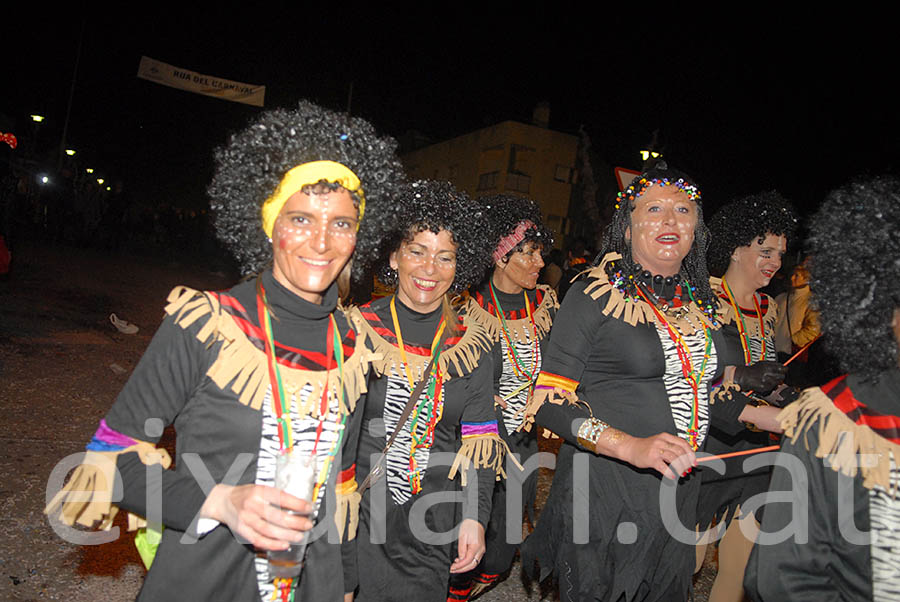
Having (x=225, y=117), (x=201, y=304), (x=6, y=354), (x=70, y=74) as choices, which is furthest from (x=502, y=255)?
(x=225, y=117)

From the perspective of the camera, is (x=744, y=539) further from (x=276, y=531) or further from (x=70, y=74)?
(x=70, y=74)

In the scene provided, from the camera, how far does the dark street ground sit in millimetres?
3721

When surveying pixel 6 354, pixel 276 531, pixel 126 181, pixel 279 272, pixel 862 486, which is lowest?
pixel 6 354

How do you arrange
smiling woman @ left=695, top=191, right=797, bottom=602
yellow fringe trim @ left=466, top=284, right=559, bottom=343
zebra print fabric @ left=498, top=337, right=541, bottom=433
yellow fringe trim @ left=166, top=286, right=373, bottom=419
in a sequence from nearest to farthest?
yellow fringe trim @ left=166, top=286, right=373, bottom=419 < smiling woman @ left=695, top=191, right=797, bottom=602 < zebra print fabric @ left=498, top=337, right=541, bottom=433 < yellow fringe trim @ left=466, top=284, right=559, bottom=343

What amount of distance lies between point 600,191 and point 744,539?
30.6 meters

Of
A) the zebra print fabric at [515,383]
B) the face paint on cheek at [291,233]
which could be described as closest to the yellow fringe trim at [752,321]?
the zebra print fabric at [515,383]

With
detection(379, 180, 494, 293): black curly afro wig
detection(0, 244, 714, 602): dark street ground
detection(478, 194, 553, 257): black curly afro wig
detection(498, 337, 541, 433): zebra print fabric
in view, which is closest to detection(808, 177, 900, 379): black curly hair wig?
detection(379, 180, 494, 293): black curly afro wig

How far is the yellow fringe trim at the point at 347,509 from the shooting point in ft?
7.19

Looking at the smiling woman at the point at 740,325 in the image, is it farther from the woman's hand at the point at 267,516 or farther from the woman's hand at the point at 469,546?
the woman's hand at the point at 267,516

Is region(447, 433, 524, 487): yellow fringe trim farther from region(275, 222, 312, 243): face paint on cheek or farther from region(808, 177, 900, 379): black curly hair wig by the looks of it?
region(808, 177, 900, 379): black curly hair wig

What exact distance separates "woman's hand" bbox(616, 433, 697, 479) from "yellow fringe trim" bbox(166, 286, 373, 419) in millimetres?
1331

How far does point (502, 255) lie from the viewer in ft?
16.7

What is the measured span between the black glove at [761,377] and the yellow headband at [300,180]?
2.37m

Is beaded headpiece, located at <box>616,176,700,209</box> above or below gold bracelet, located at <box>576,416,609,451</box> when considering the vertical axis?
above
